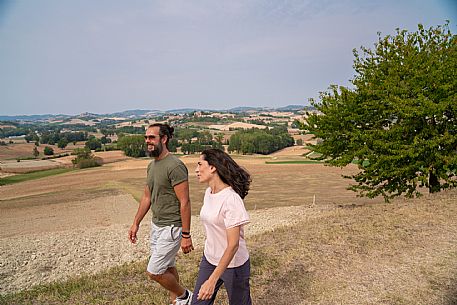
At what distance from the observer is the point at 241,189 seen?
3.24m

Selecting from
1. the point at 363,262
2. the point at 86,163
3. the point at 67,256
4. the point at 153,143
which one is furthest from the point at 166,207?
the point at 86,163

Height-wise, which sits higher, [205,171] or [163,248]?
[205,171]

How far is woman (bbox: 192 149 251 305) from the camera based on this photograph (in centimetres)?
296

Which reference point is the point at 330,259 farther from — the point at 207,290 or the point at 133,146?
the point at 133,146

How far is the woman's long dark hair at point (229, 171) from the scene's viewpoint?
125 inches

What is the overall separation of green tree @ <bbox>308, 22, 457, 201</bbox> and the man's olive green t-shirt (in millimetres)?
11284

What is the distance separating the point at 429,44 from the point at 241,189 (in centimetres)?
1503

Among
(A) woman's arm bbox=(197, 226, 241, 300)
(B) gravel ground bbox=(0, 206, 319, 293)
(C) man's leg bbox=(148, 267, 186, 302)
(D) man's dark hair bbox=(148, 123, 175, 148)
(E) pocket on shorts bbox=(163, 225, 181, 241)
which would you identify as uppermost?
(D) man's dark hair bbox=(148, 123, 175, 148)

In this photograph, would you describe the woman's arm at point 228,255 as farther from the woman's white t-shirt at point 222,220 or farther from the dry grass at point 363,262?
the dry grass at point 363,262

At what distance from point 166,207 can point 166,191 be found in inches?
7.8

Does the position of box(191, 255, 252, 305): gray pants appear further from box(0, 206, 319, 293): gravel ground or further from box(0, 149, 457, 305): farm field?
box(0, 206, 319, 293): gravel ground

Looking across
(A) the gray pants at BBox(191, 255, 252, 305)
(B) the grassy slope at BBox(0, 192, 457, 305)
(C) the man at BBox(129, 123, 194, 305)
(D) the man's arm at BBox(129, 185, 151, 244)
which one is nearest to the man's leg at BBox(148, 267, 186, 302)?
(C) the man at BBox(129, 123, 194, 305)

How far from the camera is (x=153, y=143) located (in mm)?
4188

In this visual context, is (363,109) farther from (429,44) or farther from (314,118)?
(429,44)
